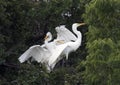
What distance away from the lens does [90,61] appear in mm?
8453

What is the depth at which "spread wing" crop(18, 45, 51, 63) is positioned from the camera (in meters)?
9.79

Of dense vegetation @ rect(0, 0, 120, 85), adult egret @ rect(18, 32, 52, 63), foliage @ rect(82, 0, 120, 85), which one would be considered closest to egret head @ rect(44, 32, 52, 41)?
adult egret @ rect(18, 32, 52, 63)

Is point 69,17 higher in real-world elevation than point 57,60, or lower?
higher

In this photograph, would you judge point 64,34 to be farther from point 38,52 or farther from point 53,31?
point 38,52

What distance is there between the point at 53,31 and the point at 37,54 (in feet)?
2.07

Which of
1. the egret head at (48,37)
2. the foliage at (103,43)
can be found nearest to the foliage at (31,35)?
the egret head at (48,37)

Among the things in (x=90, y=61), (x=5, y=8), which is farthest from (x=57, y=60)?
(x=90, y=61)

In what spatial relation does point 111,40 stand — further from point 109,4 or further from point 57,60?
point 57,60

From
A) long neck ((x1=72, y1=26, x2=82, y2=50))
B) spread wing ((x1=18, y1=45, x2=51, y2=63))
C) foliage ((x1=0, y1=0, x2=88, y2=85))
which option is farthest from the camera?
long neck ((x1=72, y1=26, x2=82, y2=50))

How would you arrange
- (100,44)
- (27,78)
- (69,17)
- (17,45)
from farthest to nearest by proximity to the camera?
(69,17)
(17,45)
(27,78)
(100,44)

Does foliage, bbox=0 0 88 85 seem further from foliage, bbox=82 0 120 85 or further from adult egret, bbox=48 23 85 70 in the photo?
foliage, bbox=82 0 120 85

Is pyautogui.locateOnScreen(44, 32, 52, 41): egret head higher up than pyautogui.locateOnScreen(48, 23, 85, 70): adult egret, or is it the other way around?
pyautogui.locateOnScreen(44, 32, 52, 41): egret head

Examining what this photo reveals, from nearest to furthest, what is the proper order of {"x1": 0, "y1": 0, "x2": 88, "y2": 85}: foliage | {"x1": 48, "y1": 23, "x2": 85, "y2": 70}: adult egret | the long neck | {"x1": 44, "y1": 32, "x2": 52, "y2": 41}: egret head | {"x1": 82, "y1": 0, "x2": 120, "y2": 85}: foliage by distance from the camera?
{"x1": 82, "y1": 0, "x2": 120, "y2": 85}: foliage
{"x1": 0, "y1": 0, "x2": 88, "y2": 85}: foliage
{"x1": 44, "y1": 32, "x2": 52, "y2": 41}: egret head
{"x1": 48, "y1": 23, "x2": 85, "y2": 70}: adult egret
the long neck

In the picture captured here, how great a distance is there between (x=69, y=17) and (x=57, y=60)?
2.83ft
